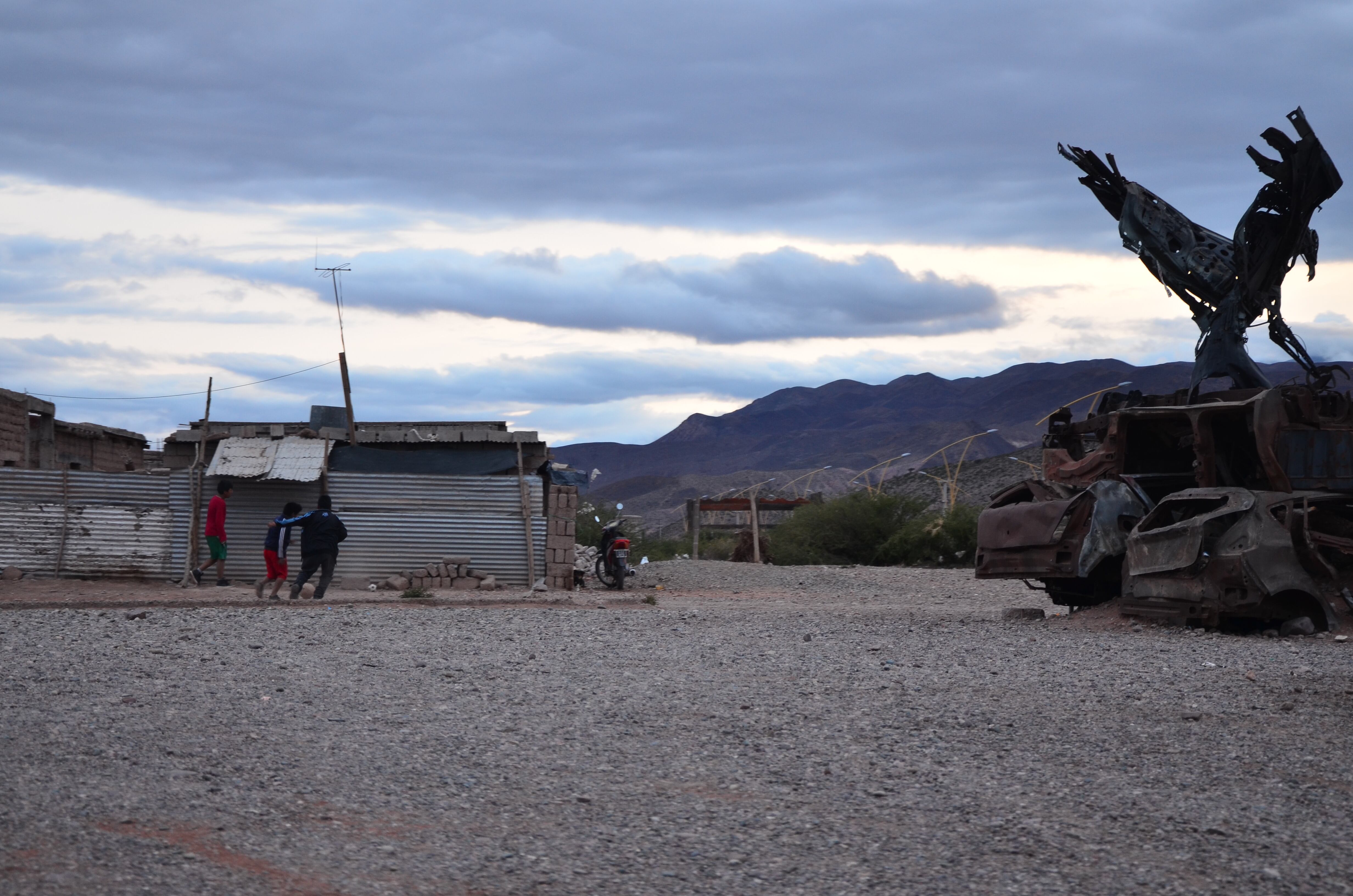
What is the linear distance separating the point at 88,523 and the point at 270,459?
3.24 m

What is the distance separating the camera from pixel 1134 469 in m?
15.2

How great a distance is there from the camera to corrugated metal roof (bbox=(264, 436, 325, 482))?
840 inches

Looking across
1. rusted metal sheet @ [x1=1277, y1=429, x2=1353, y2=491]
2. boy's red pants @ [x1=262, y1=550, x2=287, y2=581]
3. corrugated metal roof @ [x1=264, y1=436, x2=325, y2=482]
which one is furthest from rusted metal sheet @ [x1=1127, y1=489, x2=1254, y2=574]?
corrugated metal roof @ [x1=264, y1=436, x2=325, y2=482]

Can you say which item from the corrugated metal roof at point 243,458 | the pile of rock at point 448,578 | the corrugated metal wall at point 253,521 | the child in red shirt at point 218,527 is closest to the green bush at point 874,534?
the corrugated metal wall at point 253,521

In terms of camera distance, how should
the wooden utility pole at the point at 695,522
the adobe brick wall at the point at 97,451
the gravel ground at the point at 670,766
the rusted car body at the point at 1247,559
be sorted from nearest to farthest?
the gravel ground at the point at 670,766 < the rusted car body at the point at 1247,559 < the adobe brick wall at the point at 97,451 < the wooden utility pole at the point at 695,522

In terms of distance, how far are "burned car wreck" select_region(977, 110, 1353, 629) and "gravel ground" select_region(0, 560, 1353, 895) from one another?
35.2 inches

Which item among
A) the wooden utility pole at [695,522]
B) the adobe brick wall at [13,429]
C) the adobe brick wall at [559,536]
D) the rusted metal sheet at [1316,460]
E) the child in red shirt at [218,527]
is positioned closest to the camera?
the rusted metal sheet at [1316,460]

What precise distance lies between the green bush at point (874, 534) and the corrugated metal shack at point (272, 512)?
10.7 metres

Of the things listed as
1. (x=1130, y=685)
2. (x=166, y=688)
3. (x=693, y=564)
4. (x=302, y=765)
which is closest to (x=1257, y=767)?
(x=1130, y=685)

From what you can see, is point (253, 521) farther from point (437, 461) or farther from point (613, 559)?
point (613, 559)

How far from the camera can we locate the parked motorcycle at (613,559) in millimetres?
22781

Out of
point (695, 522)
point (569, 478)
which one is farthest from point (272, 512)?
point (695, 522)

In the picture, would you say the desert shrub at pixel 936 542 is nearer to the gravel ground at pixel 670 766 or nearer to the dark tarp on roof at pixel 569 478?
the dark tarp on roof at pixel 569 478

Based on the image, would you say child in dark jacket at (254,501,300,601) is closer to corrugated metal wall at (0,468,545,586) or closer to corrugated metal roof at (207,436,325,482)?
corrugated metal roof at (207,436,325,482)
